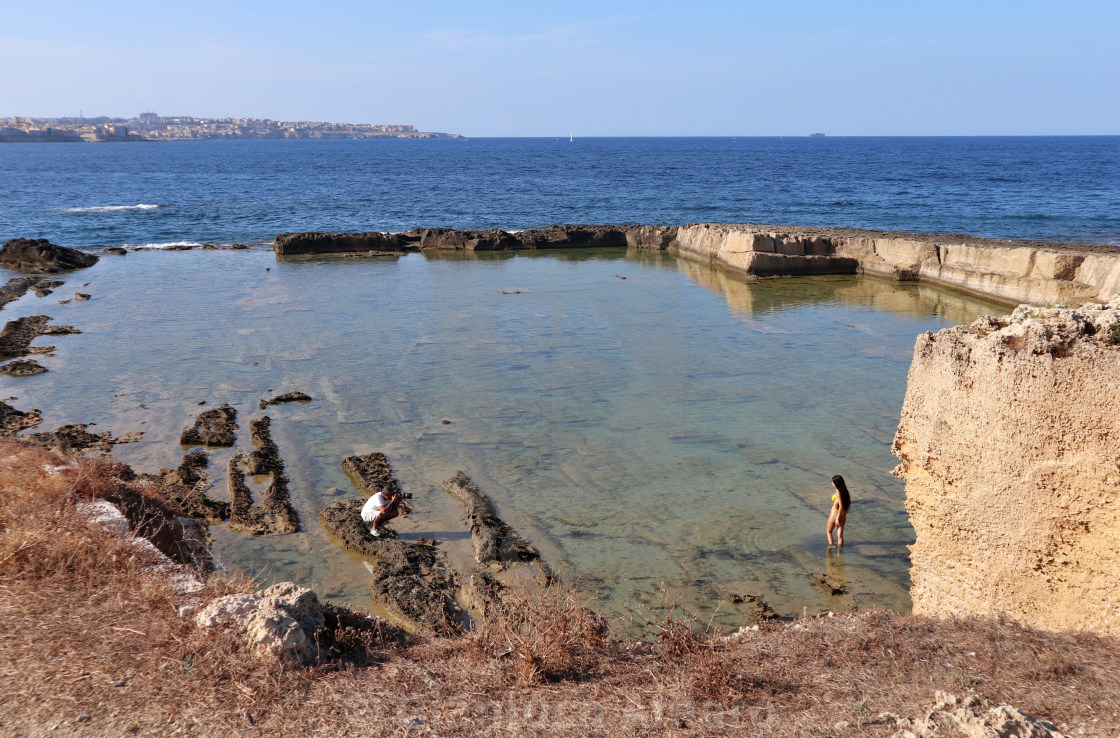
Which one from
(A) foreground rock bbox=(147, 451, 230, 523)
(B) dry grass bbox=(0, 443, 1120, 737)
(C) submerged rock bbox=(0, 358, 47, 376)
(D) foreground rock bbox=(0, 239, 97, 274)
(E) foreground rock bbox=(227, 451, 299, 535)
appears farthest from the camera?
(D) foreground rock bbox=(0, 239, 97, 274)

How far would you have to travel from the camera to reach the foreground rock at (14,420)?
437 inches

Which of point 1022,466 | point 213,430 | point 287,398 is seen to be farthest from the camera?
point 287,398

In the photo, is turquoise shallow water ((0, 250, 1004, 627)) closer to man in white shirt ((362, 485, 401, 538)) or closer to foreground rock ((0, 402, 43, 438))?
foreground rock ((0, 402, 43, 438))

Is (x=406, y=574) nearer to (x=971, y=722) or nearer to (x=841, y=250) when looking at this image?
(x=971, y=722)

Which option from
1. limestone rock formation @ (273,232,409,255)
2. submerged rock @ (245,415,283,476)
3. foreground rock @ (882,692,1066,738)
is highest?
limestone rock formation @ (273,232,409,255)

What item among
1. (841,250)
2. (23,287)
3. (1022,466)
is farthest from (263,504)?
(841,250)

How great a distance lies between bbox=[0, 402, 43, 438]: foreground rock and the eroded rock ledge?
17497 mm

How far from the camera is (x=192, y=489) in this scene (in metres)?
9.26

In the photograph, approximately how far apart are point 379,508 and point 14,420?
7183mm

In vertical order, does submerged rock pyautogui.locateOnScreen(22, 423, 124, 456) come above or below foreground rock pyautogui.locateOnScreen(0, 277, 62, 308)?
below

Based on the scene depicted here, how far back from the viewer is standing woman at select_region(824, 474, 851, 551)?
796cm

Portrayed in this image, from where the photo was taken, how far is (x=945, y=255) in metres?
22.4

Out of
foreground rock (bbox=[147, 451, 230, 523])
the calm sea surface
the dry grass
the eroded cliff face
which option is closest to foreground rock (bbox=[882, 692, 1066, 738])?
the dry grass

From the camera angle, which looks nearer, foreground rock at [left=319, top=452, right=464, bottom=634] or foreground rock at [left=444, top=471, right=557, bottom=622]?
foreground rock at [left=319, top=452, right=464, bottom=634]
